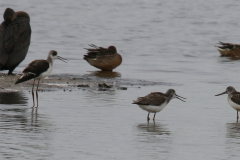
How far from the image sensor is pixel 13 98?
37.1 ft

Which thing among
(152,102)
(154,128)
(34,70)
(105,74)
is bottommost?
(154,128)

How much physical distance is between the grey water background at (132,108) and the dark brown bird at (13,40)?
1.74m

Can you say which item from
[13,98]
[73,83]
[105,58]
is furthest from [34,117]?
[105,58]

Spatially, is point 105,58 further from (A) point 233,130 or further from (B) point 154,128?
(A) point 233,130

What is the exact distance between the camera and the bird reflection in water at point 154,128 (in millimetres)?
8977

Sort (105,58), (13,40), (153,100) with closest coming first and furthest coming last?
(153,100) < (13,40) < (105,58)

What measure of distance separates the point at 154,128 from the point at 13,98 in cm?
326

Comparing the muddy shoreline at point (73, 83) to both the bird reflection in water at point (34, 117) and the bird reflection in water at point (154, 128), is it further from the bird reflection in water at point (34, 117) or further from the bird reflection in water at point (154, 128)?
the bird reflection in water at point (154, 128)

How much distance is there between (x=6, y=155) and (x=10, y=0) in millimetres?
38481

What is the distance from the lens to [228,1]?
46.3 m

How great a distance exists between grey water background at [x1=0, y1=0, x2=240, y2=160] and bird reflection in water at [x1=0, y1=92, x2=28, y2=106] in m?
0.02

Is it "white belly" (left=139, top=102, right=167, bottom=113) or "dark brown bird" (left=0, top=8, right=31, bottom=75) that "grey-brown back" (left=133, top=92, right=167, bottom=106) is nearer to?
"white belly" (left=139, top=102, right=167, bottom=113)

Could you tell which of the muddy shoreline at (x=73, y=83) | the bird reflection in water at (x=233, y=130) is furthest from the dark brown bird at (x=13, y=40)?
the bird reflection in water at (x=233, y=130)

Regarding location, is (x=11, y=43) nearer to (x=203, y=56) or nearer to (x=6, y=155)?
(x=6, y=155)
